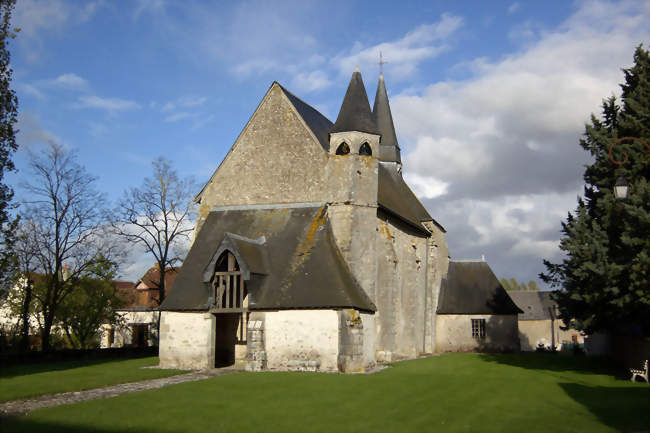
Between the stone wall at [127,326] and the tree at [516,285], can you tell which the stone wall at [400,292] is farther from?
the tree at [516,285]

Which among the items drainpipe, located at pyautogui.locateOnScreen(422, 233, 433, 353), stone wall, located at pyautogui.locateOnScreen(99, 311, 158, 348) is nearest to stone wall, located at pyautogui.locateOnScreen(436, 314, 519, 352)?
drainpipe, located at pyautogui.locateOnScreen(422, 233, 433, 353)

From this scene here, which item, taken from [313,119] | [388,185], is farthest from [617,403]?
[388,185]

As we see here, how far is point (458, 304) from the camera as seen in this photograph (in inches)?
1393

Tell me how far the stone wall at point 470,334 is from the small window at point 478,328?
19 cm

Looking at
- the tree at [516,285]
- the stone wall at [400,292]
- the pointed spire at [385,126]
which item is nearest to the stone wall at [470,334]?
the stone wall at [400,292]

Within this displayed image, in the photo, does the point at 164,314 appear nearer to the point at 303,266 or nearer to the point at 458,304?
the point at 303,266

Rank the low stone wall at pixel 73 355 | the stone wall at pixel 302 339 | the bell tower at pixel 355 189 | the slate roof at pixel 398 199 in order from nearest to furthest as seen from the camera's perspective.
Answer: the stone wall at pixel 302 339 < the bell tower at pixel 355 189 < the low stone wall at pixel 73 355 < the slate roof at pixel 398 199

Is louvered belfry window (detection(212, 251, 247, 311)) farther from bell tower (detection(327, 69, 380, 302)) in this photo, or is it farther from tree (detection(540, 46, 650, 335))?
tree (detection(540, 46, 650, 335))

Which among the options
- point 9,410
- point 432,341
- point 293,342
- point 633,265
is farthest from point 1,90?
point 432,341

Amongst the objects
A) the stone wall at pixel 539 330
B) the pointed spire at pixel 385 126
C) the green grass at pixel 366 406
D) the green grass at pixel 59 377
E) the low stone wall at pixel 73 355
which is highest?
the pointed spire at pixel 385 126

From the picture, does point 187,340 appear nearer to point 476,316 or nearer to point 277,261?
point 277,261

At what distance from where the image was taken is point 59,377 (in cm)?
1927

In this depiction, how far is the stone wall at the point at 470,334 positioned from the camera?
33938 mm

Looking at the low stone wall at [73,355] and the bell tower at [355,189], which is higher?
the bell tower at [355,189]
